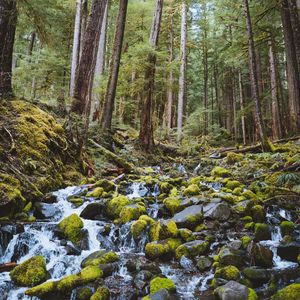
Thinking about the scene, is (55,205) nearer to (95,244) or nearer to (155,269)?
(95,244)

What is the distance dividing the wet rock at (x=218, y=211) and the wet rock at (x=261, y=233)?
896mm

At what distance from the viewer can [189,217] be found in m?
6.55

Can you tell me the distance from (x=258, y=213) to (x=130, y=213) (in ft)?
9.30

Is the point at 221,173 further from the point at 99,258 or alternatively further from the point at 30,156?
the point at 99,258

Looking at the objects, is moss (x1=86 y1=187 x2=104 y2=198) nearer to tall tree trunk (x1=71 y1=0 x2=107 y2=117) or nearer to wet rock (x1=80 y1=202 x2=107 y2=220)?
wet rock (x1=80 y1=202 x2=107 y2=220)

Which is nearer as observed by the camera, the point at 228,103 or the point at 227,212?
the point at 227,212

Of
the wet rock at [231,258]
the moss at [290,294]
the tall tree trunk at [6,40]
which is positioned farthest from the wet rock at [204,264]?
the tall tree trunk at [6,40]

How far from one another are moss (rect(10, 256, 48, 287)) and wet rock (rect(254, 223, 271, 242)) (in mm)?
3875

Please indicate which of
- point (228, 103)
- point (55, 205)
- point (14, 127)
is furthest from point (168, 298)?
point (228, 103)

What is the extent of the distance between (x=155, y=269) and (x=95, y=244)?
4.67 feet

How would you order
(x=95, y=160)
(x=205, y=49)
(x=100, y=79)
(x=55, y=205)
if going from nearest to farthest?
(x=55, y=205) → (x=95, y=160) → (x=100, y=79) → (x=205, y=49)

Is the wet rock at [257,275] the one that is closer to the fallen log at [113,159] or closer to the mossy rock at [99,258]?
the mossy rock at [99,258]

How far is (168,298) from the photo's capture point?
404 centimetres

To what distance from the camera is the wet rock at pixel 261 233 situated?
233 inches
